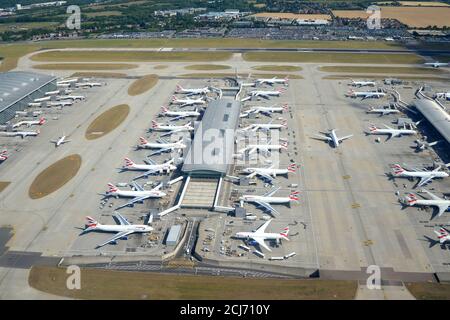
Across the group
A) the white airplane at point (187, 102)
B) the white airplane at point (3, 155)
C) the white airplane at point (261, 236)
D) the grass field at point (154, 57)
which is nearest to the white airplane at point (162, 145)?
the white airplane at point (187, 102)

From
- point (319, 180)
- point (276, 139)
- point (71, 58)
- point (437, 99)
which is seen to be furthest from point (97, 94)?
point (437, 99)

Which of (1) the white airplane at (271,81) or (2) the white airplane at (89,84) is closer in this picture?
(1) the white airplane at (271,81)

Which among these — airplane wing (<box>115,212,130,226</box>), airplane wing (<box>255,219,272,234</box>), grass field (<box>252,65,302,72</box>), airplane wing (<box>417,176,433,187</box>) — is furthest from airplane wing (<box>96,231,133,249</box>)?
grass field (<box>252,65,302,72</box>)

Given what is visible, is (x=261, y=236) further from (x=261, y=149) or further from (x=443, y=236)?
(x=261, y=149)

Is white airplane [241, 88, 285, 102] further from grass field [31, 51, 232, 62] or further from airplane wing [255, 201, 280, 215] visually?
airplane wing [255, 201, 280, 215]

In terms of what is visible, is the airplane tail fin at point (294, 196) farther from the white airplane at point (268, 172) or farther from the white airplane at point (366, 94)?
the white airplane at point (366, 94)
